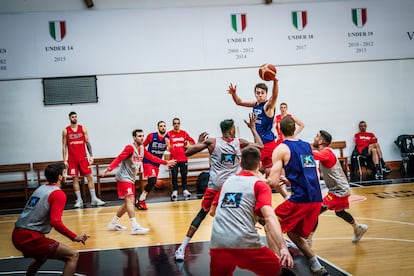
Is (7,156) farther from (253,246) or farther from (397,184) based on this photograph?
(253,246)

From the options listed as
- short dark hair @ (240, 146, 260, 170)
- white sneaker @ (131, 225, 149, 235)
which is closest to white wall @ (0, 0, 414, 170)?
white sneaker @ (131, 225, 149, 235)

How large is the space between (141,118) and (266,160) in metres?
6.69

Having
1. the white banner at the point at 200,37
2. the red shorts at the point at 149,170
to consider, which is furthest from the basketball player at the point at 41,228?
the white banner at the point at 200,37

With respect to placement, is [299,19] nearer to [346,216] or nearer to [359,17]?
[359,17]

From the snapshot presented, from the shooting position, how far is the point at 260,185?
3.57m

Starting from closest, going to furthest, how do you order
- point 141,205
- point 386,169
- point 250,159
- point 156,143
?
1. point 250,159
2. point 141,205
3. point 156,143
4. point 386,169

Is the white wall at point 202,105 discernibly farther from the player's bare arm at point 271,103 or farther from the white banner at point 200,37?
the player's bare arm at point 271,103

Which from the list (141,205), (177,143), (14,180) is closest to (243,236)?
(141,205)

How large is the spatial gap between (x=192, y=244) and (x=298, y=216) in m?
2.31

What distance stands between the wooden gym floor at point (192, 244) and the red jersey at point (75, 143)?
169 centimetres

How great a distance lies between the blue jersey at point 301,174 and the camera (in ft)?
16.1

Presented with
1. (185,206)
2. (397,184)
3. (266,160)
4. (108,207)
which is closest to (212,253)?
(266,160)

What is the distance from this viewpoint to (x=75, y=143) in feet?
37.1

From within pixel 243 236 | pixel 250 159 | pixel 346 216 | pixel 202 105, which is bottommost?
pixel 346 216
